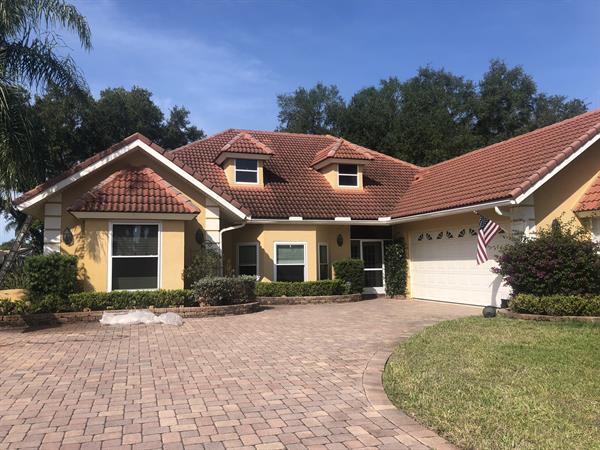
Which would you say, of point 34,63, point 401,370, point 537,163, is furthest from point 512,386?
point 34,63

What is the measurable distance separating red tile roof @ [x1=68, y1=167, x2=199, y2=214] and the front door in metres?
8.54

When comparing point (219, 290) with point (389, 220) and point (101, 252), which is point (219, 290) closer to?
point (101, 252)

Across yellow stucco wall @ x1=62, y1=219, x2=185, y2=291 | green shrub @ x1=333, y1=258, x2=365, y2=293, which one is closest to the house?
yellow stucco wall @ x1=62, y1=219, x2=185, y2=291

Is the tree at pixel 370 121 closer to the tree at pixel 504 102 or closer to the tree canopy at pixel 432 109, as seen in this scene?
the tree canopy at pixel 432 109

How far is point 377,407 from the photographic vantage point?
5.97 m

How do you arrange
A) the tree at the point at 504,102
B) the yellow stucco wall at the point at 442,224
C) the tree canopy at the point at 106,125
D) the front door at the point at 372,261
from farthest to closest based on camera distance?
the tree at the point at 504,102 → the tree canopy at the point at 106,125 → the front door at the point at 372,261 → the yellow stucco wall at the point at 442,224

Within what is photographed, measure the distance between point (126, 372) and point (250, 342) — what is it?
113 inches

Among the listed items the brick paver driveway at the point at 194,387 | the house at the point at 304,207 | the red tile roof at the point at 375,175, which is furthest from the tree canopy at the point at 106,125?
the brick paver driveway at the point at 194,387

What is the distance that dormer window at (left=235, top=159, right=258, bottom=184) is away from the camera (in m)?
21.0

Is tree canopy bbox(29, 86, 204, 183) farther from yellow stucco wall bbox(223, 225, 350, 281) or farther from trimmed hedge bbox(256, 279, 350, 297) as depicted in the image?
trimmed hedge bbox(256, 279, 350, 297)

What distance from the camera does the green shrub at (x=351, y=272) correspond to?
1953 cm

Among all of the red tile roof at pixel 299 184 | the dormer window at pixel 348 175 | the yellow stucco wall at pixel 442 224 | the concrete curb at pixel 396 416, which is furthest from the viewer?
the dormer window at pixel 348 175

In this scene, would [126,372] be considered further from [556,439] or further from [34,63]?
[34,63]

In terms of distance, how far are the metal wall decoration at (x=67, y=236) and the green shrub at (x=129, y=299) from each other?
6.16 feet
